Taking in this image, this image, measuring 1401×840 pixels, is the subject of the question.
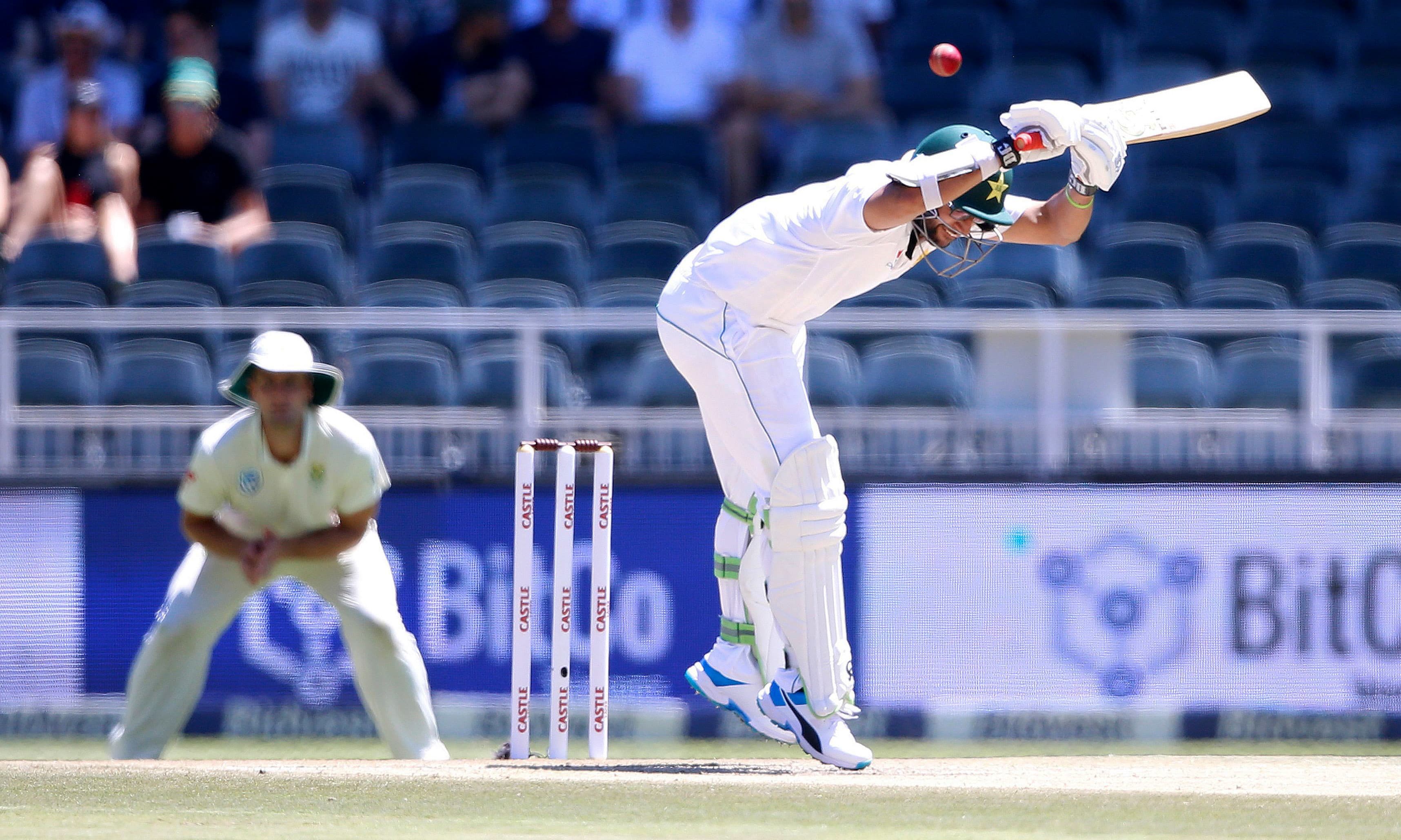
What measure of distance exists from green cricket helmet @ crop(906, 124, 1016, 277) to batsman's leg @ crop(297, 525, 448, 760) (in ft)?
7.91

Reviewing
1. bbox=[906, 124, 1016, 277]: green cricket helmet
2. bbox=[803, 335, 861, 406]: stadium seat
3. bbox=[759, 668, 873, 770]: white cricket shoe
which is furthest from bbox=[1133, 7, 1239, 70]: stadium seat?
bbox=[759, 668, 873, 770]: white cricket shoe

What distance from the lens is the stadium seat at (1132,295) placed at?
31.1ft

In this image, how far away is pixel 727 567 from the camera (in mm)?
5676

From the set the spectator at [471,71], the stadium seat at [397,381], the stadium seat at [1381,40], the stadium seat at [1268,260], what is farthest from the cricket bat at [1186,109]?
the stadium seat at [1381,40]

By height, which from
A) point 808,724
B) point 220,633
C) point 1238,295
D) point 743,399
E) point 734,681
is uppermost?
point 1238,295

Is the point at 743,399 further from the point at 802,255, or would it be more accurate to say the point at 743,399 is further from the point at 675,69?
the point at 675,69

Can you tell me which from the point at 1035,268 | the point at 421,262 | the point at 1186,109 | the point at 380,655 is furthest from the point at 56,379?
the point at 1186,109

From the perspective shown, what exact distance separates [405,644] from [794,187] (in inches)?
169

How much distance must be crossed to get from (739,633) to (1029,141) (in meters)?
1.71

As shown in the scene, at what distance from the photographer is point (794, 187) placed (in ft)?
33.2

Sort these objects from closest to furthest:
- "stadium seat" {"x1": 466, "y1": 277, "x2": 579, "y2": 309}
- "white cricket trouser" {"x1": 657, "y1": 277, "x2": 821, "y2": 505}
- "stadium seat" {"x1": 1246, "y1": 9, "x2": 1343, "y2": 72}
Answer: "white cricket trouser" {"x1": 657, "y1": 277, "x2": 821, "y2": 505} → "stadium seat" {"x1": 466, "y1": 277, "x2": 579, "y2": 309} → "stadium seat" {"x1": 1246, "y1": 9, "x2": 1343, "y2": 72}

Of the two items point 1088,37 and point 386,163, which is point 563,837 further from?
point 1088,37

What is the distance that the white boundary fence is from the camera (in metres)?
7.82

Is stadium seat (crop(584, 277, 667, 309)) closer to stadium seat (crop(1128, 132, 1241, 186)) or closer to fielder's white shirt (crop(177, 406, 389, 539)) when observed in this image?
fielder's white shirt (crop(177, 406, 389, 539))
